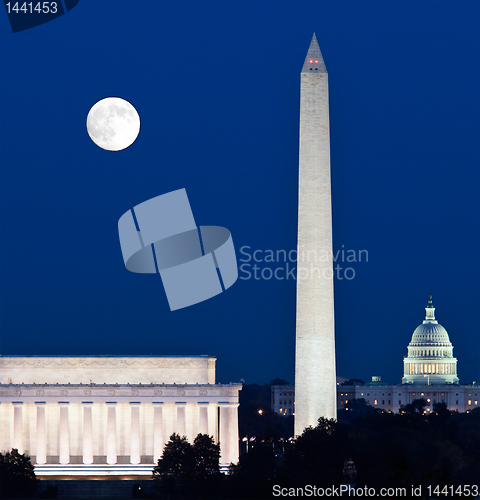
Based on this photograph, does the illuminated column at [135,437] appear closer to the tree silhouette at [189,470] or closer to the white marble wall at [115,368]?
the white marble wall at [115,368]

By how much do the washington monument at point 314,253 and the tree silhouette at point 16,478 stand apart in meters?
24.6

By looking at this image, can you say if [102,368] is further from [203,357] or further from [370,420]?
[370,420]

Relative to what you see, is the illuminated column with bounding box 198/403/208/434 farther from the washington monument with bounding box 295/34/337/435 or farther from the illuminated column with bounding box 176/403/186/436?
A: the washington monument with bounding box 295/34/337/435

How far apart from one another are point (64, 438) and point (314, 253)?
110 ft

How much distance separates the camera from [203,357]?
467 feet

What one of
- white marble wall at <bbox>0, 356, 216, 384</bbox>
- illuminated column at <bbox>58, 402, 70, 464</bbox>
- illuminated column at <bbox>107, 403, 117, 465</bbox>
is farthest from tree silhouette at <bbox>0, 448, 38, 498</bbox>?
white marble wall at <bbox>0, 356, 216, 384</bbox>

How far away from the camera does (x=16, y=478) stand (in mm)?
115000

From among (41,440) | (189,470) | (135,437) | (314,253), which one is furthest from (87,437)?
(314,253)

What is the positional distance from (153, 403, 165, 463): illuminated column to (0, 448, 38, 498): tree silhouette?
59.6 ft

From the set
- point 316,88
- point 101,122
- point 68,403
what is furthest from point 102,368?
point 316,88

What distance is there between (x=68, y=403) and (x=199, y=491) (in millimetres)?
30670

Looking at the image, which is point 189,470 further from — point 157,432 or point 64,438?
point 64,438

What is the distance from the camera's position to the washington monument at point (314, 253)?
4683 inches

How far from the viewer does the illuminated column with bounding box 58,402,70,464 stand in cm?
13412
